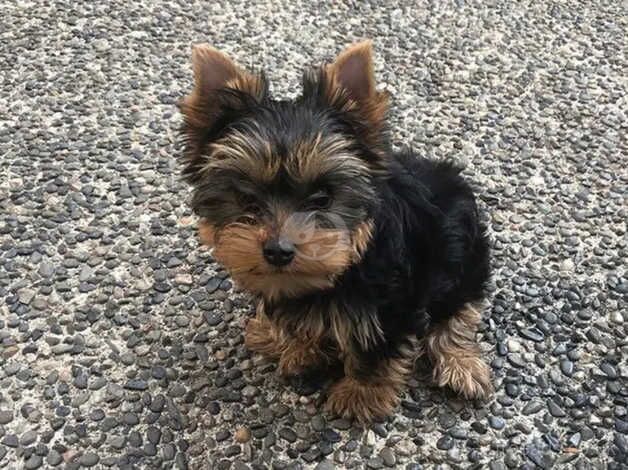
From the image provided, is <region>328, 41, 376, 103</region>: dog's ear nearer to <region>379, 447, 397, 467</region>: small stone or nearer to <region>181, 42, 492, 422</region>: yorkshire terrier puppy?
<region>181, 42, 492, 422</region>: yorkshire terrier puppy

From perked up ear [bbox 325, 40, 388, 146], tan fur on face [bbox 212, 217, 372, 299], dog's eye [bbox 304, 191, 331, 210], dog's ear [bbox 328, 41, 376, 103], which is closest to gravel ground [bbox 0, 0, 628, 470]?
tan fur on face [bbox 212, 217, 372, 299]

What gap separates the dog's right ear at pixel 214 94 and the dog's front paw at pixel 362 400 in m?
1.26

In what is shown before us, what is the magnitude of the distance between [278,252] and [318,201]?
26 cm

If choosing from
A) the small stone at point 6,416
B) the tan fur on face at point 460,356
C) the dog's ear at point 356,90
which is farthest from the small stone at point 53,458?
the dog's ear at point 356,90

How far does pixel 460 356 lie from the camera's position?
353 centimetres

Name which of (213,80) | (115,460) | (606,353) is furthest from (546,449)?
(213,80)

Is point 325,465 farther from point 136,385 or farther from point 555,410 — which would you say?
point 555,410

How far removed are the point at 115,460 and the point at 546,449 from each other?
6.60 feet

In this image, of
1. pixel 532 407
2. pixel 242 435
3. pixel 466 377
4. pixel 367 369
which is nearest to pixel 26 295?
pixel 242 435

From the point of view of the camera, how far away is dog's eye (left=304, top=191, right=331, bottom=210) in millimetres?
2748

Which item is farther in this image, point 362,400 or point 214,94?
point 362,400

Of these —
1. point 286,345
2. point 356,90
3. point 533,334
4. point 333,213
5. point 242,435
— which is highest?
point 356,90

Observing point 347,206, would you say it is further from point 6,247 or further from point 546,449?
point 6,247

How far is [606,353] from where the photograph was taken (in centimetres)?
374
